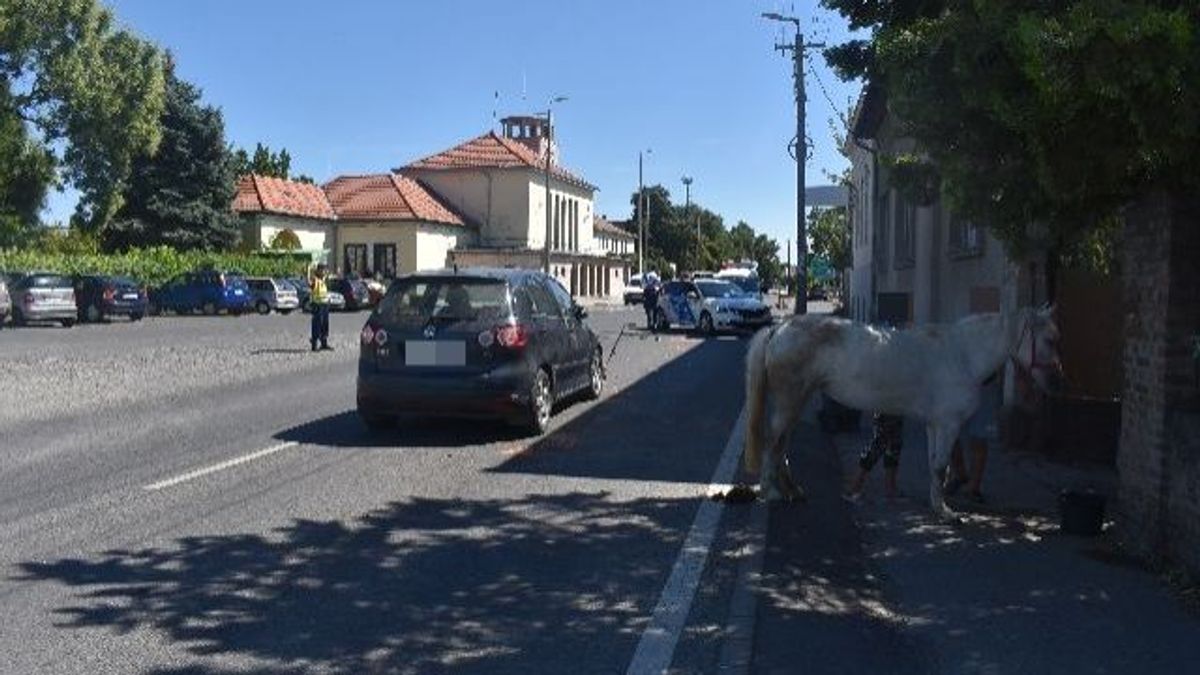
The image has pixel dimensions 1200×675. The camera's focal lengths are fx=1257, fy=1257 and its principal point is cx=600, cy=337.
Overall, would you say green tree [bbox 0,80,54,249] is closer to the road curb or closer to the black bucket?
the road curb

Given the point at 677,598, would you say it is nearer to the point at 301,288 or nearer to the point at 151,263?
the point at 301,288

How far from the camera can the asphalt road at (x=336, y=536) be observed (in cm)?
543

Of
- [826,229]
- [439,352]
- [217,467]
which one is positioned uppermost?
[826,229]

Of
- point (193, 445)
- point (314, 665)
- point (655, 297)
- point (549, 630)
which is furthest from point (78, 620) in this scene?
point (655, 297)

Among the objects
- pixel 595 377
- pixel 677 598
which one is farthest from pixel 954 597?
pixel 595 377

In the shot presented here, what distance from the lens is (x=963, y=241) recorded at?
689 inches

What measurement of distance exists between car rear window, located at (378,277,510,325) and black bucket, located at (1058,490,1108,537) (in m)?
5.63

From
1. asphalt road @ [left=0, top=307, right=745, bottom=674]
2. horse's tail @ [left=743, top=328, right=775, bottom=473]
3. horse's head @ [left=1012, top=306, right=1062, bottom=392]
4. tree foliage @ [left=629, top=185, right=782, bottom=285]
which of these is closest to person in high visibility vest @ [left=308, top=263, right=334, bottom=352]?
asphalt road @ [left=0, top=307, right=745, bottom=674]

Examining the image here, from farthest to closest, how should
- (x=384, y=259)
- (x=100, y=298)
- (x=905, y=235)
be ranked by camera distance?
(x=384, y=259)
(x=100, y=298)
(x=905, y=235)

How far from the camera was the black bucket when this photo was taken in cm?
762

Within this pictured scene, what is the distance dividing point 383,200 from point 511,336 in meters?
62.8

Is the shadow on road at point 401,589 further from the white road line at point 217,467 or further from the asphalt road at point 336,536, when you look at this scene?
the white road line at point 217,467

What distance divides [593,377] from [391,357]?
12.7 feet

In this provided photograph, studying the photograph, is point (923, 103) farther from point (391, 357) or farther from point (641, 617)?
point (391, 357)
